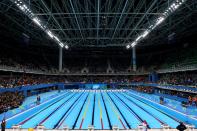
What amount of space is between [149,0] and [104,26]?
23.9 ft

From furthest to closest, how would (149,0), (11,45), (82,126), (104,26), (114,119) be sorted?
(11,45)
(104,26)
(149,0)
(114,119)
(82,126)

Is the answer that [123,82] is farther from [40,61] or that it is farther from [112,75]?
[40,61]

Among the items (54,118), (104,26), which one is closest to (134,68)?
(104,26)

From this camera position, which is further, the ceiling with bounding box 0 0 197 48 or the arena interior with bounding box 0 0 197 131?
the ceiling with bounding box 0 0 197 48

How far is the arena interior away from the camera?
13.8 meters

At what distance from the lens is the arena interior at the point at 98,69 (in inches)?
545

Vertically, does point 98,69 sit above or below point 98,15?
below

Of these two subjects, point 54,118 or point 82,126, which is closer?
point 82,126

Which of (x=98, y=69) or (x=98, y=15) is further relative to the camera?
(x=98, y=69)

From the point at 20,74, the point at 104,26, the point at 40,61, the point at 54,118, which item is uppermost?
the point at 104,26

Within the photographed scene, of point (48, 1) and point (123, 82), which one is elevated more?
point (48, 1)

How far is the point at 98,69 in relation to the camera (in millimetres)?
49219

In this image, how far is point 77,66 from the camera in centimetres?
4947

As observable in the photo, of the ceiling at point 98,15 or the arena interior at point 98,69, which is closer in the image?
the arena interior at point 98,69
